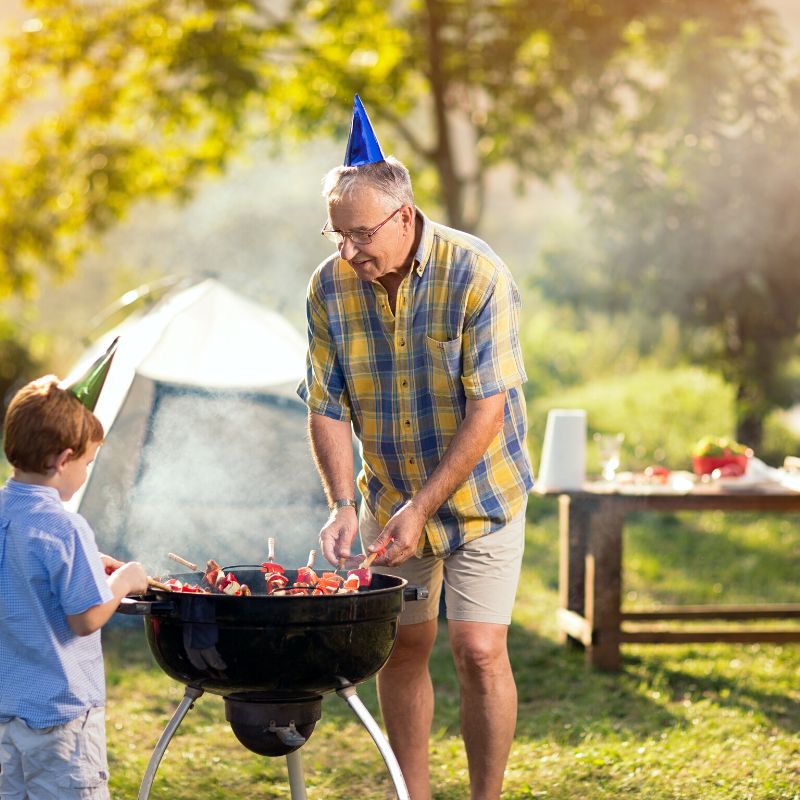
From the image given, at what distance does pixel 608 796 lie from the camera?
3385mm

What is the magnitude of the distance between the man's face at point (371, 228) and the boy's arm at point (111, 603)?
0.84 meters

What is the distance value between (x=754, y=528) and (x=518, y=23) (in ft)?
14.3

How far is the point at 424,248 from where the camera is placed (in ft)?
9.07

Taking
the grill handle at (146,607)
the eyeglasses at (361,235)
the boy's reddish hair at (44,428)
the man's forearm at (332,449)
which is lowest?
the grill handle at (146,607)

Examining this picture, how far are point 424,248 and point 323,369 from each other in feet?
1.45

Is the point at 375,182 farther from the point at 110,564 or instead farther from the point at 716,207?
the point at 716,207

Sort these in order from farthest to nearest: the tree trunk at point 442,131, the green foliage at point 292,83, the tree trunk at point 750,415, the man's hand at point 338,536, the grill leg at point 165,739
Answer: the tree trunk at point 442,131 → the green foliage at point 292,83 → the tree trunk at point 750,415 → the man's hand at point 338,536 → the grill leg at point 165,739

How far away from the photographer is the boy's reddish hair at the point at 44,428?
221cm

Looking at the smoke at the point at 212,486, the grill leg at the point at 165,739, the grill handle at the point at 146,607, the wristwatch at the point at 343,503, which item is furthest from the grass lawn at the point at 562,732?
the grill handle at the point at 146,607

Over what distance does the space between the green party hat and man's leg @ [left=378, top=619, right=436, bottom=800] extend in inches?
41.3

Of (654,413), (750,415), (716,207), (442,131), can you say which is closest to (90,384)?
(716,207)

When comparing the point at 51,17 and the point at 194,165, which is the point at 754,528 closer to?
the point at 194,165

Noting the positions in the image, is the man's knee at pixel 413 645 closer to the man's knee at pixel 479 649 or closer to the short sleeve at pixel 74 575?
the man's knee at pixel 479 649

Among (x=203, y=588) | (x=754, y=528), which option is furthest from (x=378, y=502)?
(x=754, y=528)
